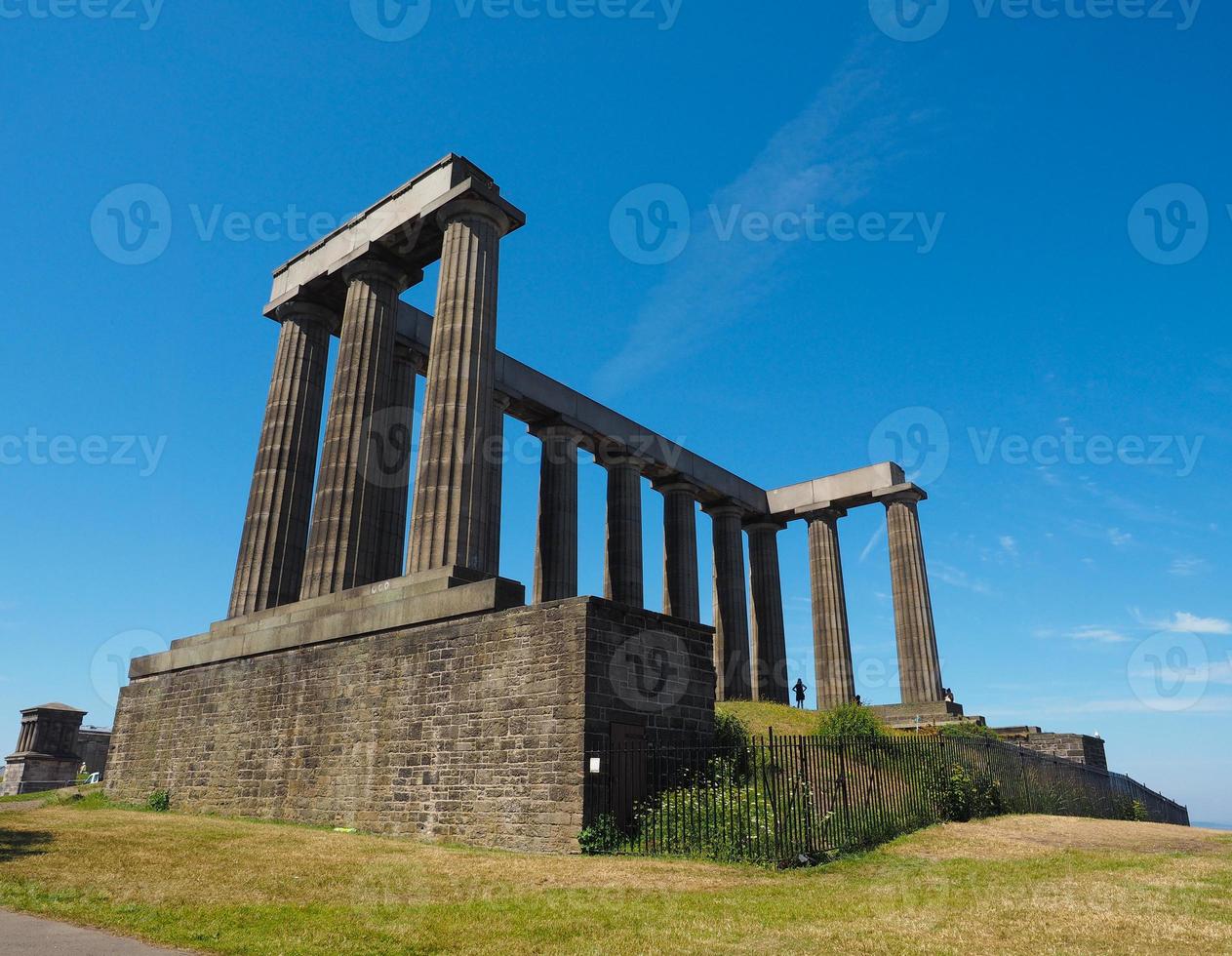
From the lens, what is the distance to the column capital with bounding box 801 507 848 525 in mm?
45531

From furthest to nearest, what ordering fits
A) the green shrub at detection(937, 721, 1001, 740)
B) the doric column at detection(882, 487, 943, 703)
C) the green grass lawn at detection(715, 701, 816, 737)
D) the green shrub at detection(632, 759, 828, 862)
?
the doric column at detection(882, 487, 943, 703) < the green shrub at detection(937, 721, 1001, 740) < the green grass lawn at detection(715, 701, 816, 737) < the green shrub at detection(632, 759, 828, 862)

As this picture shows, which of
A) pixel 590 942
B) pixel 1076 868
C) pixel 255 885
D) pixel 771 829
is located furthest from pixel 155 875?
pixel 1076 868

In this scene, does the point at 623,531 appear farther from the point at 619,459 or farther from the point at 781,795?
the point at 781,795

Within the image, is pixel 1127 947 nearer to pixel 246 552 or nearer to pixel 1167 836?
pixel 1167 836

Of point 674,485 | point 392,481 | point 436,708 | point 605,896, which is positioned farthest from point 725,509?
point 605,896

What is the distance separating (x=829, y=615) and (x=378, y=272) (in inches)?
1140

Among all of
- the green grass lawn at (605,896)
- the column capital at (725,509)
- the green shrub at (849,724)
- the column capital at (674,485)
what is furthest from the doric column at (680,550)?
the green grass lawn at (605,896)

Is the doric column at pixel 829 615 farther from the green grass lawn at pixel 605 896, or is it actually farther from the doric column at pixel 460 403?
the green grass lawn at pixel 605 896

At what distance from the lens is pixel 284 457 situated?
27.3 meters

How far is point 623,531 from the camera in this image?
38500 mm

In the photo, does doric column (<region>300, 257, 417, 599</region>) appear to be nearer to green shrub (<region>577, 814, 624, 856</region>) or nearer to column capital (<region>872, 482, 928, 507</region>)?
green shrub (<region>577, 814, 624, 856</region>)

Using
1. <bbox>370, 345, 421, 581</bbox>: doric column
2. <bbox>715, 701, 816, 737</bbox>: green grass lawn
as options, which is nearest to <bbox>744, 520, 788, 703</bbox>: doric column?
<bbox>715, 701, 816, 737</bbox>: green grass lawn

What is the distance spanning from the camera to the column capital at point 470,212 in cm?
2362

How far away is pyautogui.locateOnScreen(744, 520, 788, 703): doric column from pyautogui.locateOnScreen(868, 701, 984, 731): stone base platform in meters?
5.55
